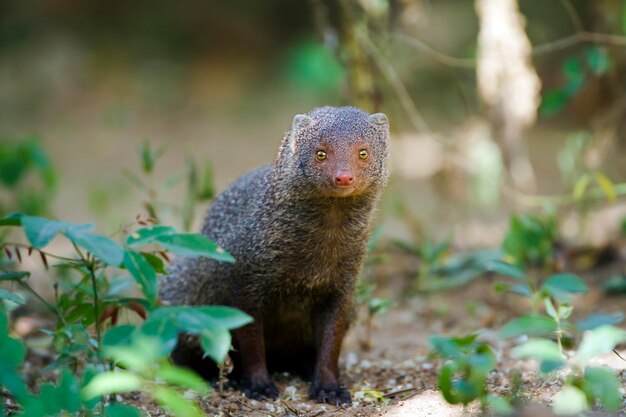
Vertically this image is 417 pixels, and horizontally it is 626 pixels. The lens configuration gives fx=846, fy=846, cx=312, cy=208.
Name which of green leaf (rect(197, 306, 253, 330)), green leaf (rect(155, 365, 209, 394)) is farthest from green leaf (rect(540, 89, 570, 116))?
green leaf (rect(155, 365, 209, 394))

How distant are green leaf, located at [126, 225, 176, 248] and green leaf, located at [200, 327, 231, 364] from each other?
328mm

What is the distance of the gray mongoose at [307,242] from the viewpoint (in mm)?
2877

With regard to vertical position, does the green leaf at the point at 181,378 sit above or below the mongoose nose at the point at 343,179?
below

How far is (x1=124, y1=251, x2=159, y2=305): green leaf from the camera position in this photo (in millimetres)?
2074

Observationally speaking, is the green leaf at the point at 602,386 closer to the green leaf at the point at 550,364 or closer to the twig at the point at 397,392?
the green leaf at the point at 550,364

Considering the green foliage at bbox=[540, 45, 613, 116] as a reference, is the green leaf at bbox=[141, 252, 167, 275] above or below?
below

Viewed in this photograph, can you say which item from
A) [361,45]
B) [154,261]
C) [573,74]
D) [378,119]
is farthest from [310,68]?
[154,261]

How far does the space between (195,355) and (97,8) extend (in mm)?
6458

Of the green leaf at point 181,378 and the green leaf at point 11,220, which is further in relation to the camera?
the green leaf at point 11,220

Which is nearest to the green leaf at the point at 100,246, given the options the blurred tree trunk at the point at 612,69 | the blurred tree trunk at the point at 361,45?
the blurred tree trunk at the point at 361,45

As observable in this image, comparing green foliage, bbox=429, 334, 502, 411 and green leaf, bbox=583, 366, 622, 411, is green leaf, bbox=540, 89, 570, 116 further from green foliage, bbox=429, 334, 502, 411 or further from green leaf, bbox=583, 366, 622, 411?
green leaf, bbox=583, 366, 622, 411

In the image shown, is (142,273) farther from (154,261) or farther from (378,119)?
(378,119)

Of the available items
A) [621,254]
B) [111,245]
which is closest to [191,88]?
[621,254]

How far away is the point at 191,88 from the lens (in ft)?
29.2
